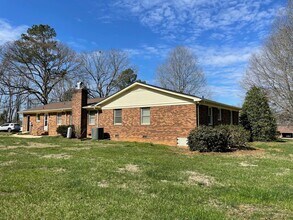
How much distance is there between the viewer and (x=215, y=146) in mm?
14227

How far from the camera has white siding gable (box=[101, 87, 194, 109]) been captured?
60.2ft

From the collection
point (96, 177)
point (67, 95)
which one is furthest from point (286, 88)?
point (67, 95)

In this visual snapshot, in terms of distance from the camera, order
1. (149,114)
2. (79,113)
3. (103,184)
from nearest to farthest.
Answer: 1. (103,184)
2. (149,114)
3. (79,113)

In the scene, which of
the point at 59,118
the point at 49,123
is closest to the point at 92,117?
the point at 59,118

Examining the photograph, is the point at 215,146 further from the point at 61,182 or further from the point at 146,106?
the point at 61,182

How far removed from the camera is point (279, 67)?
21609 mm

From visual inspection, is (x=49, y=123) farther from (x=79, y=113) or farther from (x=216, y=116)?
(x=216, y=116)

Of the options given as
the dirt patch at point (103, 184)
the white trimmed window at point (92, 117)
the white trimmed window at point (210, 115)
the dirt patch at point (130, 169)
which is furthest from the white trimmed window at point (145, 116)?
the dirt patch at point (103, 184)

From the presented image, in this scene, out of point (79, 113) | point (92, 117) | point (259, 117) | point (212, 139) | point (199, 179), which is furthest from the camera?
point (79, 113)

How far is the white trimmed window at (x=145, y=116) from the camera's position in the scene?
19608mm

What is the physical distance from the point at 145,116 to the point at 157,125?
4.25 ft

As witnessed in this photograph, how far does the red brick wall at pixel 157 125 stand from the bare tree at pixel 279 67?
905cm

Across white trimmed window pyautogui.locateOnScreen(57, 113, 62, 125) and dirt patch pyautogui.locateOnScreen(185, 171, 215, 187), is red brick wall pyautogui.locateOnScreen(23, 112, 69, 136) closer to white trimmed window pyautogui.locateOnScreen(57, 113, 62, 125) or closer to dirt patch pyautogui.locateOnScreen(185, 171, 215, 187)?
white trimmed window pyautogui.locateOnScreen(57, 113, 62, 125)

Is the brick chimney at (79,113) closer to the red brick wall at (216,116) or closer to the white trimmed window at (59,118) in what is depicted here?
the white trimmed window at (59,118)
